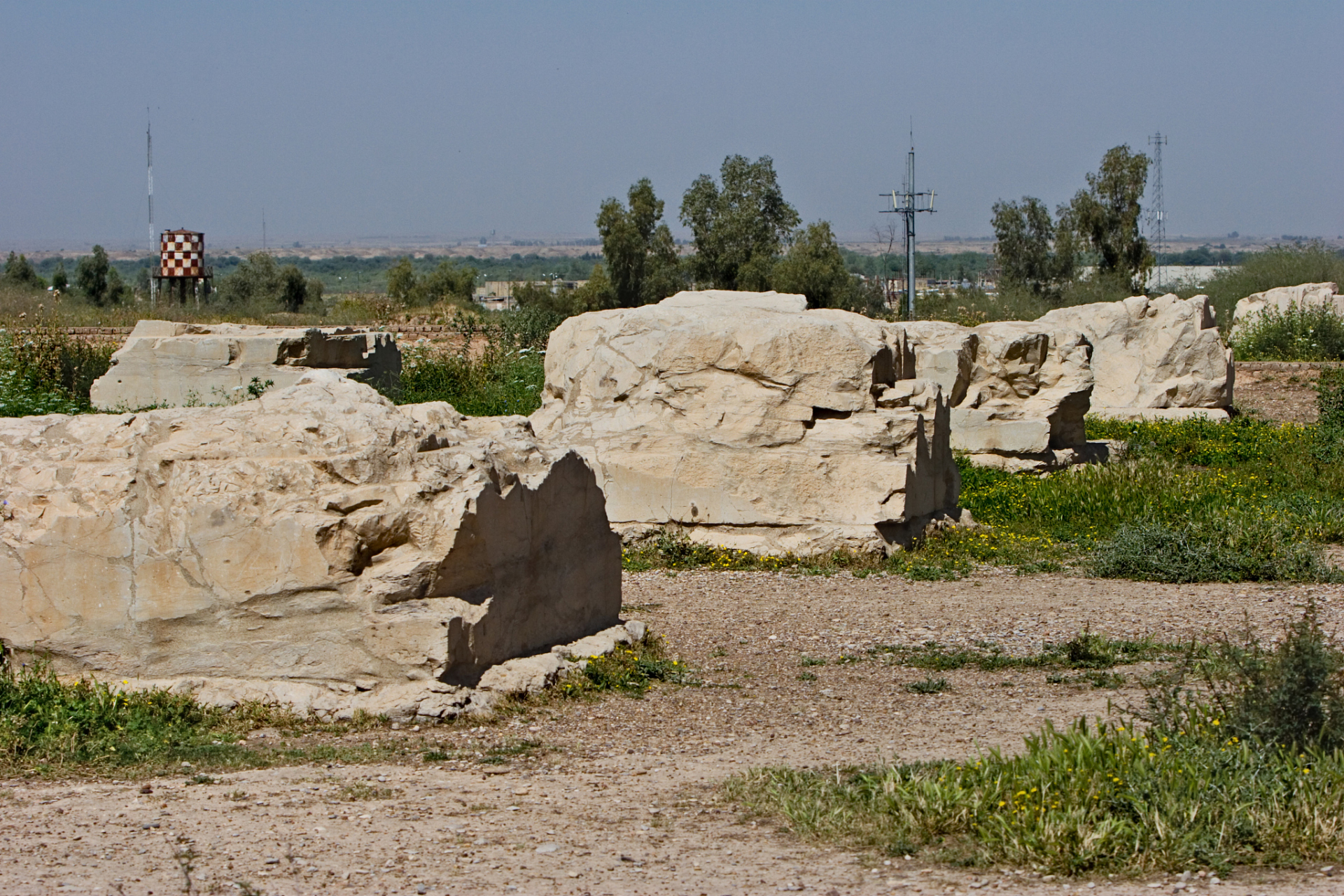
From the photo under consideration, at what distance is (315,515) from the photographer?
219 inches

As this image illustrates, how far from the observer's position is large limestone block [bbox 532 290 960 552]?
9586 mm

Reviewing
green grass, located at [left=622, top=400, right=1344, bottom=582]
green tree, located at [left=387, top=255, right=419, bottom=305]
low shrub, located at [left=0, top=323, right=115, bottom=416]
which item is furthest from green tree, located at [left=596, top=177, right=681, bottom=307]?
green grass, located at [left=622, top=400, right=1344, bottom=582]

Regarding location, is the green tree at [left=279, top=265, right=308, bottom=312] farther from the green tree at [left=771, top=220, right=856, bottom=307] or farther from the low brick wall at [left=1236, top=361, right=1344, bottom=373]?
the low brick wall at [left=1236, top=361, right=1344, bottom=373]

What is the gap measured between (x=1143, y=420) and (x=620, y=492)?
9482 mm

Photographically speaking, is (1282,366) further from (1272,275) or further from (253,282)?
(253,282)

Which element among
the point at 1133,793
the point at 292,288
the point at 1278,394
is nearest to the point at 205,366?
the point at 1133,793

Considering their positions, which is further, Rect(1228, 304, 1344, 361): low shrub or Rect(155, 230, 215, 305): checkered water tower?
Rect(155, 230, 215, 305): checkered water tower

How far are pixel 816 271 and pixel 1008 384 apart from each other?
861 inches

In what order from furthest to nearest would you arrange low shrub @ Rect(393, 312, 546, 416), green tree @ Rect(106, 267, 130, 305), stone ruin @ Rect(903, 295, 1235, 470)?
green tree @ Rect(106, 267, 130, 305) → low shrub @ Rect(393, 312, 546, 416) → stone ruin @ Rect(903, 295, 1235, 470)

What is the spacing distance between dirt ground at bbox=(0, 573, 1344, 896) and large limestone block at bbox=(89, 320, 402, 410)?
9226 mm

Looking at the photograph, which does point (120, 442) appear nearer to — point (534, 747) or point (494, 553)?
point (494, 553)

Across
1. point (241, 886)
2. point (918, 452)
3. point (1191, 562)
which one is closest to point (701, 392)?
point (918, 452)

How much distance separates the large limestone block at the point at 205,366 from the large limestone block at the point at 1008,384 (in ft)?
21.6

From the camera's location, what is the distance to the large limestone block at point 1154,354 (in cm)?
1803
